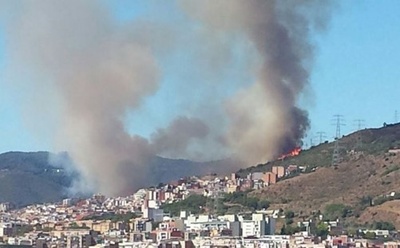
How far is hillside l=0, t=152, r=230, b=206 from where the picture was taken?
7394 cm

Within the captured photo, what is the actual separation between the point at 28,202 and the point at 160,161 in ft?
33.7

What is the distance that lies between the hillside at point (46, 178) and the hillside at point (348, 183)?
434 inches

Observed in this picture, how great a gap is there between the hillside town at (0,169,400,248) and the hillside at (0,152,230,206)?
7.55 m

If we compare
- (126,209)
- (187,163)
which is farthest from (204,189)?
(187,163)

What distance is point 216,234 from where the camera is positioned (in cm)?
4253

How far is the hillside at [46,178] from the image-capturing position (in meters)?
73.9

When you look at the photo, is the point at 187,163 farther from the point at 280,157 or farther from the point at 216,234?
the point at 216,234

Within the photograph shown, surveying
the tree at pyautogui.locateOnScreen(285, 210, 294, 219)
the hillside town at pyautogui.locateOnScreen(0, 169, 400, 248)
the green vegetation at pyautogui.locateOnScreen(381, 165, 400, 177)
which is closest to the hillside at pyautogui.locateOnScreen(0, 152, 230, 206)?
the hillside town at pyautogui.locateOnScreen(0, 169, 400, 248)

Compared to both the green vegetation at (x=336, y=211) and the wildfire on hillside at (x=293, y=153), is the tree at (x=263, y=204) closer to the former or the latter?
the green vegetation at (x=336, y=211)

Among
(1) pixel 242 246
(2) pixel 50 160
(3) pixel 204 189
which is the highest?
(2) pixel 50 160

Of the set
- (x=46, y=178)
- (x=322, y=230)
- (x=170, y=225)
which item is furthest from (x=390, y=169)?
(x=46, y=178)

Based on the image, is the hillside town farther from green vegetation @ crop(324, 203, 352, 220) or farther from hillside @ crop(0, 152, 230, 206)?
hillside @ crop(0, 152, 230, 206)

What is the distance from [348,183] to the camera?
51.1m

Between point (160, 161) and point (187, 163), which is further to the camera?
point (187, 163)
